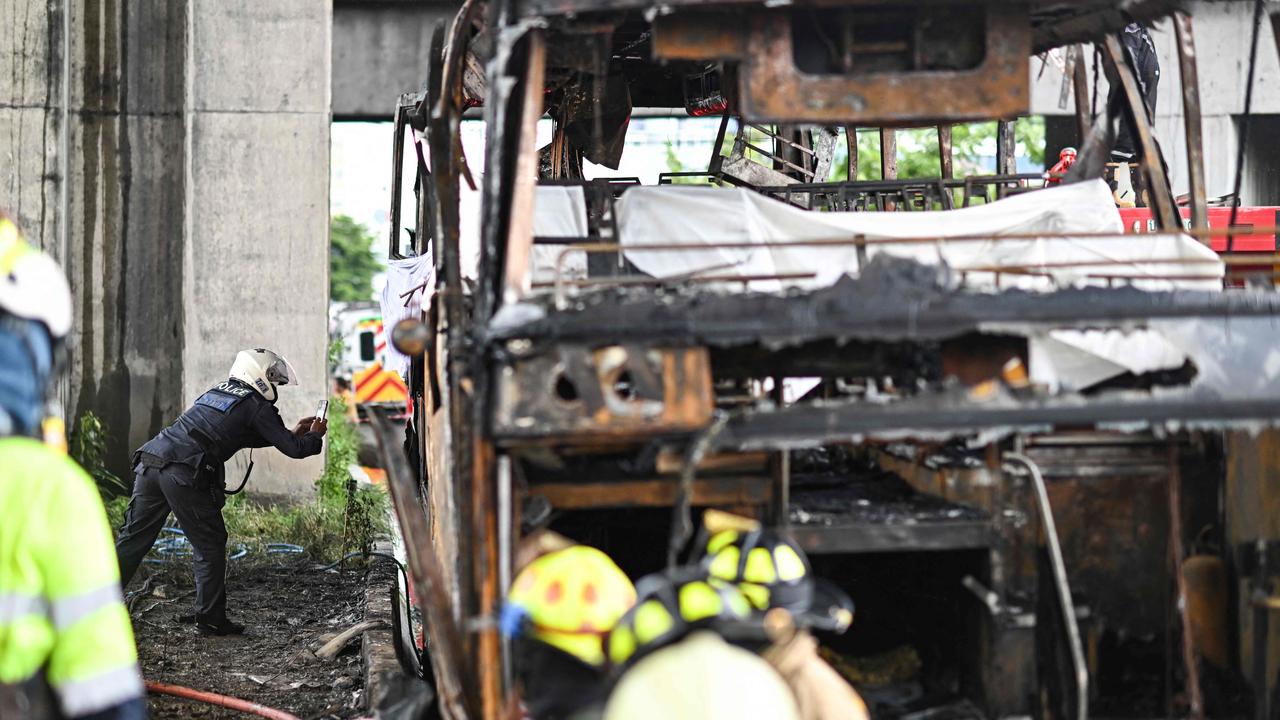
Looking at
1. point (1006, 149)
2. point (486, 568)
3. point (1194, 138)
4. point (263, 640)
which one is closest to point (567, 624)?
point (486, 568)

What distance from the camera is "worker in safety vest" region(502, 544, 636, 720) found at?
4.02 metres

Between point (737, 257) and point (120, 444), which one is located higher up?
point (737, 257)

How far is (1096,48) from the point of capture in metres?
6.14

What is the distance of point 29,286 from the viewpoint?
364 centimetres

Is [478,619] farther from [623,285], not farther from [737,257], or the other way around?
[737,257]

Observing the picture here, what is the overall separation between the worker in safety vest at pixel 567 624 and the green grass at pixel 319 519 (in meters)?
6.46

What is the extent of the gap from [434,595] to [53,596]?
1388 millimetres

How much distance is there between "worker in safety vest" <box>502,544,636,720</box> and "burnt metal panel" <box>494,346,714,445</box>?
413 millimetres

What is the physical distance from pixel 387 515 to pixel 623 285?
723cm

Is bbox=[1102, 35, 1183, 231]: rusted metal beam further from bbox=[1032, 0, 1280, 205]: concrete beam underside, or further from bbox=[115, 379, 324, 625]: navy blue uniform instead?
bbox=[1032, 0, 1280, 205]: concrete beam underside

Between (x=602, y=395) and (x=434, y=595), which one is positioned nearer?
(x=602, y=395)

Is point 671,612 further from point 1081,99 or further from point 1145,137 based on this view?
point 1081,99

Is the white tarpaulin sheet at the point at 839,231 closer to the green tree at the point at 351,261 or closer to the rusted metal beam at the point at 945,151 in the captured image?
the rusted metal beam at the point at 945,151

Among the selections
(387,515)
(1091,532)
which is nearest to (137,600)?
(387,515)
